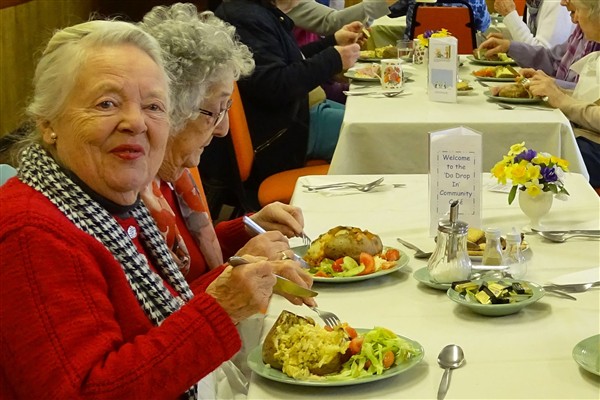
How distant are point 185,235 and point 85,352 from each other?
87 centimetres

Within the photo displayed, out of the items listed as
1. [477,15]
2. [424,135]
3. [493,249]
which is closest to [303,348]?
[493,249]

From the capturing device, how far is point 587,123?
3.36 m

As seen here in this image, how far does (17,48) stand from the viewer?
5.72 m

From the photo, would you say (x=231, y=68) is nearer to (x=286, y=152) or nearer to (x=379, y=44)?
(x=286, y=152)

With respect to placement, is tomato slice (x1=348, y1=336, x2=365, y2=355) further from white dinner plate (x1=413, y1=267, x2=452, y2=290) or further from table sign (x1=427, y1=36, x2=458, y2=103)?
table sign (x1=427, y1=36, x2=458, y2=103)

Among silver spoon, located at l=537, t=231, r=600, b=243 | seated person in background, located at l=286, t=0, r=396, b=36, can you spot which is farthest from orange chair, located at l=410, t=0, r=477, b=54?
silver spoon, located at l=537, t=231, r=600, b=243

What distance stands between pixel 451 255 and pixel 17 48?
4.58 metres

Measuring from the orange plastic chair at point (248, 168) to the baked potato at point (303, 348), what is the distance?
2070 millimetres

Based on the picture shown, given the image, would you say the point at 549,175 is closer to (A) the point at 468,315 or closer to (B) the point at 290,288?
(A) the point at 468,315

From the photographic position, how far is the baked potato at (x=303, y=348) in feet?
4.49

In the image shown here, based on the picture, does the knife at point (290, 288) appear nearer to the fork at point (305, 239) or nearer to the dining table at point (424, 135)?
the fork at point (305, 239)

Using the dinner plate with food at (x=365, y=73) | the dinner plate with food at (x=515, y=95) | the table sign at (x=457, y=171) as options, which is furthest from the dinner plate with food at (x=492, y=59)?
the table sign at (x=457, y=171)

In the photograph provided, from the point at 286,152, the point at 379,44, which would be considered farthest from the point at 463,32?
the point at 286,152

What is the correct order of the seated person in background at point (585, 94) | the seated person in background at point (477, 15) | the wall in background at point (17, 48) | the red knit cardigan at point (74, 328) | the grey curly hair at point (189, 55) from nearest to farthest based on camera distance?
the red knit cardigan at point (74, 328) < the grey curly hair at point (189, 55) < the seated person in background at point (585, 94) < the wall in background at point (17, 48) < the seated person in background at point (477, 15)
